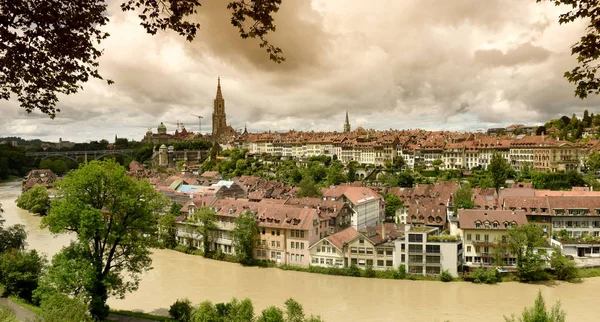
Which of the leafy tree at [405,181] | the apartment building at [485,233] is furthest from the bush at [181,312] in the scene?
the leafy tree at [405,181]

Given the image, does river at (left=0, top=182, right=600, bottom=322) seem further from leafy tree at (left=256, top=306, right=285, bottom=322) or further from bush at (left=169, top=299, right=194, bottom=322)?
leafy tree at (left=256, top=306, right=285, bottom=322)

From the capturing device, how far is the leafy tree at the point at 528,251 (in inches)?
778

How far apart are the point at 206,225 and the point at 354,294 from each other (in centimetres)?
994

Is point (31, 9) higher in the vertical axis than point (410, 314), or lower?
higher

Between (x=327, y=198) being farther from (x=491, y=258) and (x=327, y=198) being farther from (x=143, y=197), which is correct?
(x=143, y=197)

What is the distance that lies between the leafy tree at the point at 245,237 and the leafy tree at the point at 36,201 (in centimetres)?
2405

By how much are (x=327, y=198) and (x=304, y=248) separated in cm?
787

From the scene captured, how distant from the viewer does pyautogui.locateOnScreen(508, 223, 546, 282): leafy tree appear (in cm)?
1975

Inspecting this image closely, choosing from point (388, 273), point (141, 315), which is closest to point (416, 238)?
point (388, 273)

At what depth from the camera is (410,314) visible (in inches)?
635

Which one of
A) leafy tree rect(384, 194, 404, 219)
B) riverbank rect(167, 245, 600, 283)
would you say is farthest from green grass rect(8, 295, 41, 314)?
leafy tree rect(384, 194, 404, 219)

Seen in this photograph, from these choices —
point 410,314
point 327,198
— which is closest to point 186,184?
point 327,198

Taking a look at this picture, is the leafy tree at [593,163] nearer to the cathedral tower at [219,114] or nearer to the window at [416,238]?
the window at [416,238]

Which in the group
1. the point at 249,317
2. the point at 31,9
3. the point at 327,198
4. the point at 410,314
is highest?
the point at 31,9
